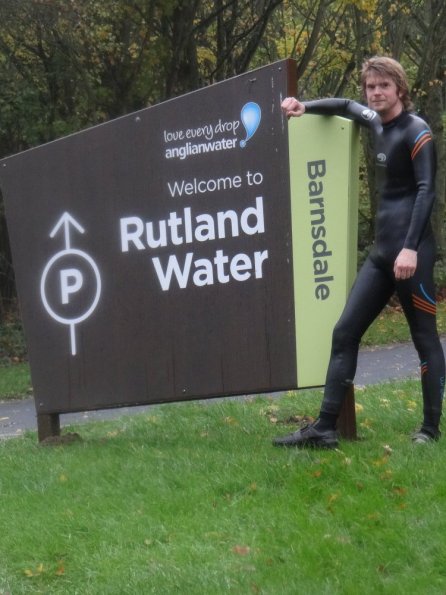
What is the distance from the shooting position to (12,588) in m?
5.00

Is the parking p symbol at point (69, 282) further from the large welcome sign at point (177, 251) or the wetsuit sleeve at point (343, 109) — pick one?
the wetsuit sleeve at point (343, 109)

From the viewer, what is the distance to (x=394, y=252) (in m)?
6.12

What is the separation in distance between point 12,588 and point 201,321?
102 inches

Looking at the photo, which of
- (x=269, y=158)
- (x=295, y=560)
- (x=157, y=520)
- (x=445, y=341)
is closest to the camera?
(x=295, y=560)

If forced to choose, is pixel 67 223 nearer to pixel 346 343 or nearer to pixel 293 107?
pixel 293 107

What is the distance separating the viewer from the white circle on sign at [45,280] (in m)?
7.52

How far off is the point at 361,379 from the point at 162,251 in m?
5.86

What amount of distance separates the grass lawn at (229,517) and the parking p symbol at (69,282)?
1.09m

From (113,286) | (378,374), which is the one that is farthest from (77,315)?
(378,374)

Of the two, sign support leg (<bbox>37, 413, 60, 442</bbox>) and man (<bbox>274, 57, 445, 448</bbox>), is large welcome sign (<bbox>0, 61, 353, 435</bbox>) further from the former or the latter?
man (<bbox>274, 57, 445, 448</bbox>)

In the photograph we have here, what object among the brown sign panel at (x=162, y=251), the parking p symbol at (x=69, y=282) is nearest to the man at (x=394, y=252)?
the brown sign panel at (x=162, y=251)

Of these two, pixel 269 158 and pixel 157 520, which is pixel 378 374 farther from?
pixel 157 520

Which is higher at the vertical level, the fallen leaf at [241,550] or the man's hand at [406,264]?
the man's hand at [406,264]

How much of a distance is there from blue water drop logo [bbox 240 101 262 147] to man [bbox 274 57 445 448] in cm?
58
